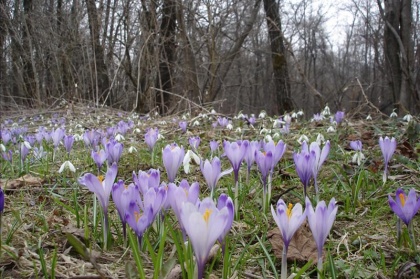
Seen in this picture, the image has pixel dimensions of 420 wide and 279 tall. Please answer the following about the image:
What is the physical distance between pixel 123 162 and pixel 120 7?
8.07 metres

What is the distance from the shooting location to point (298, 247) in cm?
145

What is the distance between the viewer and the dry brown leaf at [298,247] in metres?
1.40

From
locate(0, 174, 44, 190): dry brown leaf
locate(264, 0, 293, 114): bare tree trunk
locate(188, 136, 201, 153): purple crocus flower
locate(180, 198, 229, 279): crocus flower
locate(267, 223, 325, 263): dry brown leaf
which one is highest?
locate(264, 0, 293, 114): bare tree trunk

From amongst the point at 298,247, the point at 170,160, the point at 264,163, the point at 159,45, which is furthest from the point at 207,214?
the point at 159,45

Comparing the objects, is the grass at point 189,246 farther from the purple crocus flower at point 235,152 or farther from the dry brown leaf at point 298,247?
the purple crocus flower at point 235,152

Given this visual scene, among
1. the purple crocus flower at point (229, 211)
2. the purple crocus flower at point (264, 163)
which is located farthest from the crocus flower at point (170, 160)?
the purple crocus flower at point (229, 211)

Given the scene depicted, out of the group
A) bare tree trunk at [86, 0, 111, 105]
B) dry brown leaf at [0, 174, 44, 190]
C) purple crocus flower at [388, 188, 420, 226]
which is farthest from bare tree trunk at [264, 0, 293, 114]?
purple crocus flower at [388, 188, 420, 226]

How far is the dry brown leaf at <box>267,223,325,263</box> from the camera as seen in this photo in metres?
1.40

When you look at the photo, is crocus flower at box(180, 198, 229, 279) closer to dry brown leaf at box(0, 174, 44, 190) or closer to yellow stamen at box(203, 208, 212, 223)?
yellow stamen at box(203, 208, 212, 223)

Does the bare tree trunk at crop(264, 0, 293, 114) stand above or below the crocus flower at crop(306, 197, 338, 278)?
above

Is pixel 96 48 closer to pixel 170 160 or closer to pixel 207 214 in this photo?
pixel 170 160

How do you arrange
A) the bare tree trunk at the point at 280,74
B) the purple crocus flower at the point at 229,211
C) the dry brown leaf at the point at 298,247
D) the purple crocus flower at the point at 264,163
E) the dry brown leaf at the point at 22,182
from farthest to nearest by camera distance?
the bare tree trunk at the point at 280,74 → the dry brown leaf at the point at 22,182 → the purple crocus flower at the point at 264,163 → the dry brown leaf at the point at 298,247 → the purple crocus flower at the point at 229,211

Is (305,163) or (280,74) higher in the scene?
(280,74)

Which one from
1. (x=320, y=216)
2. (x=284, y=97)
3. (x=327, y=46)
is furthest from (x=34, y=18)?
(x=327, y=46)
